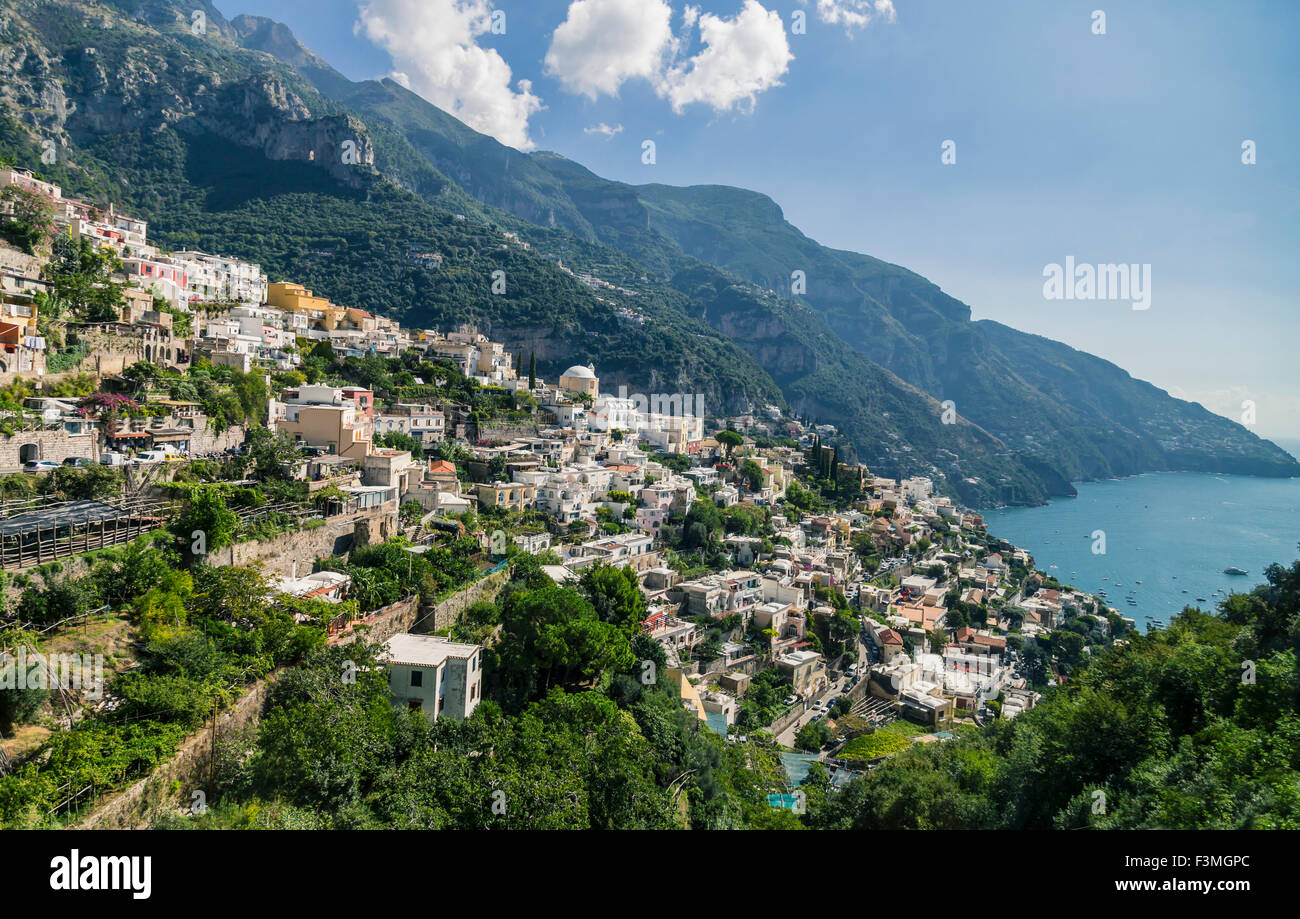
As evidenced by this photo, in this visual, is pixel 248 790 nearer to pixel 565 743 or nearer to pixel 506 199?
pixel 565 743

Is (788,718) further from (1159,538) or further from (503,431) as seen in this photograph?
(1159,538)

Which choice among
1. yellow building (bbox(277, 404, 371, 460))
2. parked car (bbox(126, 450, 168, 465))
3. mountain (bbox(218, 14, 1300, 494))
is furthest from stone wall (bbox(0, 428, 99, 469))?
mountain (bbox(218, 14, 1300, 494))

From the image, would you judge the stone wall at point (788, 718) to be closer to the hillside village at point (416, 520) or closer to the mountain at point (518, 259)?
the hillside village at point (416, 520)

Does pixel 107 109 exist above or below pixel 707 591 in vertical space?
above

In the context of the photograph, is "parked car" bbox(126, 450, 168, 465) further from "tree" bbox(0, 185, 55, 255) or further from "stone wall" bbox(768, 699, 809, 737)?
"stone wall" bbox(768, 699, 809, 737)

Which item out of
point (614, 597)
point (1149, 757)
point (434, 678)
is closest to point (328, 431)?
point (614, 597)

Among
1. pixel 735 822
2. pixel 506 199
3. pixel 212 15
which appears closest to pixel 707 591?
pixel 735 822

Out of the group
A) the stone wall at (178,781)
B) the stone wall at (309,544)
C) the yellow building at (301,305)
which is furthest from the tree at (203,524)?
the yellow building at (301,305)
